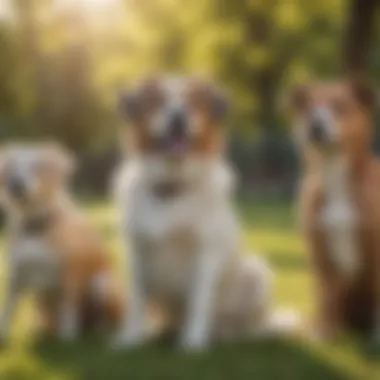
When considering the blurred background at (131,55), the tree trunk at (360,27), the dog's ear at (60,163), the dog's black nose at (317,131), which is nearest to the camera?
the dog's black nose at (317,131)

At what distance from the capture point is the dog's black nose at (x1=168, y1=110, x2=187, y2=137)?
3.02 meters

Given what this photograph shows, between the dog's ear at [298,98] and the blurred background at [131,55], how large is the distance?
4.62m

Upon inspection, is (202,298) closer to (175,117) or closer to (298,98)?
(175,117)

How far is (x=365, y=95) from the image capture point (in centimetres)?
327

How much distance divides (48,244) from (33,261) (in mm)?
84

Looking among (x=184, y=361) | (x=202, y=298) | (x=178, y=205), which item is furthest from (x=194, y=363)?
(x=178, y=205)

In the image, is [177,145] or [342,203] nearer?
[177,145]

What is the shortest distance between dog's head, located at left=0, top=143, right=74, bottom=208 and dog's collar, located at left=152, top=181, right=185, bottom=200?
409 mm

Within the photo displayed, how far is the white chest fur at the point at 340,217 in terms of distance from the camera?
321 centimetres

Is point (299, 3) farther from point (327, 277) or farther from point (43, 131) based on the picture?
point (327, 277)

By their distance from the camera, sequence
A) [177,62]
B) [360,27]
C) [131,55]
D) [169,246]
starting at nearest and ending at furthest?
[169,246] < [360,27] < [131,55] < [177,62]

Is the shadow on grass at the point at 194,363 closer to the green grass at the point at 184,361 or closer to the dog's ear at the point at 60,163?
the green grass at the point at 184,361

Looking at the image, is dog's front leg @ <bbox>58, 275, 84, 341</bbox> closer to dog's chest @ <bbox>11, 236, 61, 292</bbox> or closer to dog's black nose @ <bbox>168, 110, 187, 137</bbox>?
dog's chest @ <bbox>11, 236, 61, 292</bbox>

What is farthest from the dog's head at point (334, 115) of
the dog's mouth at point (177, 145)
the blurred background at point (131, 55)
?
the blurred background at point (131, 55)
